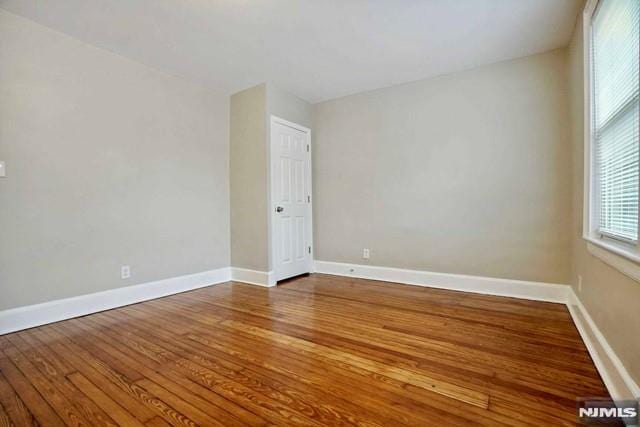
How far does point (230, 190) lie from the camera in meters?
4.00

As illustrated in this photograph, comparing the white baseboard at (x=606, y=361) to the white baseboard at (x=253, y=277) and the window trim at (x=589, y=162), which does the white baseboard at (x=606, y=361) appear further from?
the white baseboard at (x=253, y=277)

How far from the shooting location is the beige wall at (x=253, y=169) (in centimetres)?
365

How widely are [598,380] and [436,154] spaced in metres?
2.48

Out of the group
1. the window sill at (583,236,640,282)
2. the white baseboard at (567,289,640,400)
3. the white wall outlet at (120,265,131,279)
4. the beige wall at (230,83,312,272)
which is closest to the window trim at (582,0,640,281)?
the window sill at (583,236,640,282)

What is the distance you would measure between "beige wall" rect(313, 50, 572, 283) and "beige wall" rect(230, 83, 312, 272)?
3.12 feet

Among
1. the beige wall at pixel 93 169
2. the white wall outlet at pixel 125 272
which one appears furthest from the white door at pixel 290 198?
the white wall outlet at pixel 125 272

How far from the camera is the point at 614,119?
165 cm

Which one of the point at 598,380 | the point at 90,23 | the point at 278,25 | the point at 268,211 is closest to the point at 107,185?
the point at 90,23

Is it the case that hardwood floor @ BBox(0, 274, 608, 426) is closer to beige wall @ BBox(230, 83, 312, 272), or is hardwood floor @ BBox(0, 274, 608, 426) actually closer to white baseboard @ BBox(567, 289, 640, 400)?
white baseboard @ BBox(567, 289, 640, 400)

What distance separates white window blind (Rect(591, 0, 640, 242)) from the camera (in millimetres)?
1374

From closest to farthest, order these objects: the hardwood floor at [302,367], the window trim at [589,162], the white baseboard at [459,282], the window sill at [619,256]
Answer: the window sill at [619,256] < the hardwood floor at [302,367] < the window trim at [589,162] < the white baseboard at [459,282]

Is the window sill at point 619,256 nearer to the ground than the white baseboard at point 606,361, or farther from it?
farther from it

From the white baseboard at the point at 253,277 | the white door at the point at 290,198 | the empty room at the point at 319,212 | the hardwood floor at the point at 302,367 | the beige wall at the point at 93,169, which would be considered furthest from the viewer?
the white door at the point at 290,198

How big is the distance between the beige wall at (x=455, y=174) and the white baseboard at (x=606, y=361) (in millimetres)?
929
